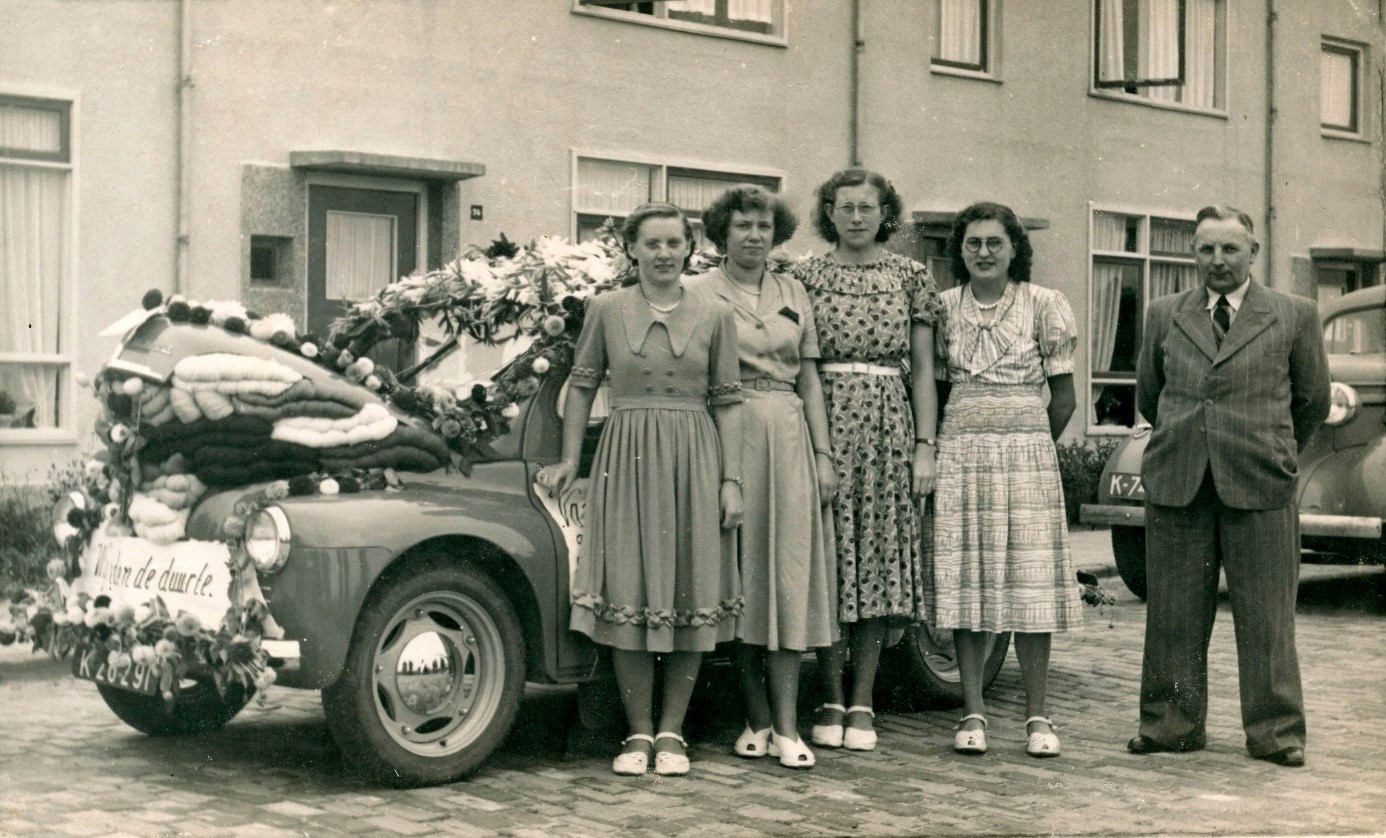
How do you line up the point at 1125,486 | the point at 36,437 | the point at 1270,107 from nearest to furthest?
the point at 1125,486 → the point at 36,437 → the point at 1270,107

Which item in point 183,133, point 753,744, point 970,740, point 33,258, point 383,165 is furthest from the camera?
point 383,165

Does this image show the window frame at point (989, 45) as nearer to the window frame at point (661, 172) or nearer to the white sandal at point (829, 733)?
the window frame at point (661, 172)

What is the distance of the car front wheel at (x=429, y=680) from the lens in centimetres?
522

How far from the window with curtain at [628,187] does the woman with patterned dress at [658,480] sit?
806 centimetres

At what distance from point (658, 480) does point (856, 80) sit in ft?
35.2

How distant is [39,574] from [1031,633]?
19.9 feet

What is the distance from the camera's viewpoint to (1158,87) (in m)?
17.9

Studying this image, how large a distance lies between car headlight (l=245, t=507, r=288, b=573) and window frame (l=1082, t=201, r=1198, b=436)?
13348 mm

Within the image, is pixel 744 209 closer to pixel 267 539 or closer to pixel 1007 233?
pixel 1007 233

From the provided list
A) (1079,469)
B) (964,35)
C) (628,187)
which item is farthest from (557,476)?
(964,35)

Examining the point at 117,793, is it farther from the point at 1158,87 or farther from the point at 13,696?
the point at 1158,87

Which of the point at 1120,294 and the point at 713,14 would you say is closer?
the point at 713,14

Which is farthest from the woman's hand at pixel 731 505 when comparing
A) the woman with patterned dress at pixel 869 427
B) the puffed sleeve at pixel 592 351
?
the puffed sleeve at pixel 592 351

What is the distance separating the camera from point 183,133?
1191 centimetres
